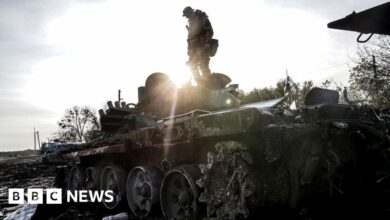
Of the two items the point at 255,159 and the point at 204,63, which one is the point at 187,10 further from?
the point at 255,159

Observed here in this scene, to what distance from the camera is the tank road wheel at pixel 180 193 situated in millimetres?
5782

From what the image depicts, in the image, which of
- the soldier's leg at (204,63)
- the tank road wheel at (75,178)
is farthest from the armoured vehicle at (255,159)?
the tank road wheel at (75,178)

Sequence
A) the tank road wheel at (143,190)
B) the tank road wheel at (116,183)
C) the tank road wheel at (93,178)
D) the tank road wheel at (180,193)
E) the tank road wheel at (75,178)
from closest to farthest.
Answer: the tank road wheel at (180,193) < the tank road wheel at (143,190) < the tank road wheel at (116,183) < the tank road wheel at (93,178) < the tank road wheel at (75,178)

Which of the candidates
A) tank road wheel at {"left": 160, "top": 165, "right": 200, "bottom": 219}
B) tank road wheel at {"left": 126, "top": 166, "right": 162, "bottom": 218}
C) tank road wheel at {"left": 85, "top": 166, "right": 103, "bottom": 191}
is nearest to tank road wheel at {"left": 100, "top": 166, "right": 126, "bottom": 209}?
tank road wheel at {"left": 126, "top": 166, "right": 162, "bottom": 218}

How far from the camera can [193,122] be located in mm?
5512

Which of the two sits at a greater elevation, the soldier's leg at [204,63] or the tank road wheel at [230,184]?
the soldier's leg at [204,63]

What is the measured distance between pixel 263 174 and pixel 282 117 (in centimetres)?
75

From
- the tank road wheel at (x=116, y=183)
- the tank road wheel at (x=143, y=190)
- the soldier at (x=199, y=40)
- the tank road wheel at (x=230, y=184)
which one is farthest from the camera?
the soldier at (x=199, y=40)

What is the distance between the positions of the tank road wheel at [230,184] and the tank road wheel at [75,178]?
6.07 meters

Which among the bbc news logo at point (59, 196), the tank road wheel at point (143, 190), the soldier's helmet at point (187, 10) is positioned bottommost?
the bbc news logo at point (59, 196)

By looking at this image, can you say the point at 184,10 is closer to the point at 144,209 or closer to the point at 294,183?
the point at 144,209

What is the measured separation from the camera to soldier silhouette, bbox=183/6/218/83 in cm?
862

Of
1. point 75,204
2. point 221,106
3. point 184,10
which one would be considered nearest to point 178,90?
point 221,106

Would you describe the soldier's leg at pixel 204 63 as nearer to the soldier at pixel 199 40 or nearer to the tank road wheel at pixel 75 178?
the soldier at pixel 199 40
